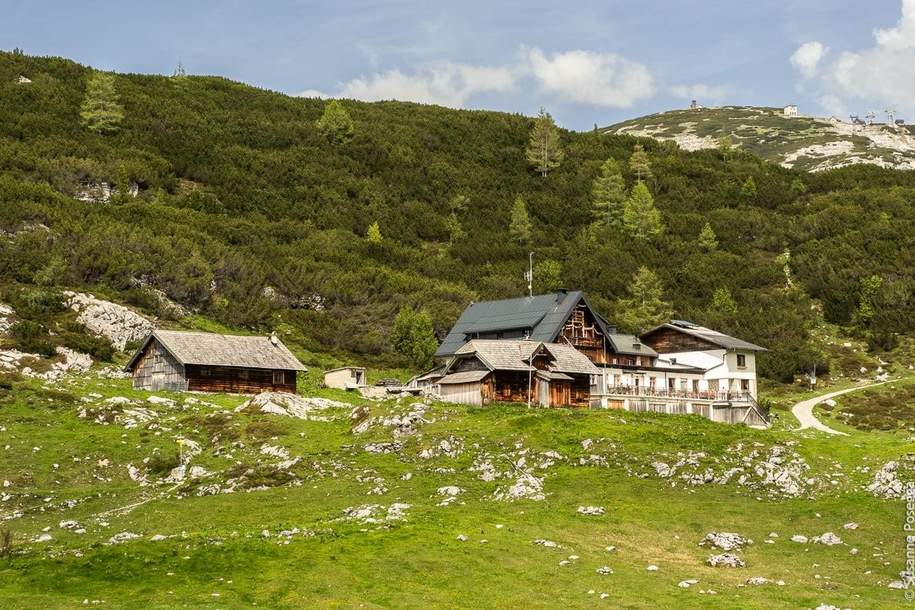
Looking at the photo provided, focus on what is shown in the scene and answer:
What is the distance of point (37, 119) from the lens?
13625 centimetres

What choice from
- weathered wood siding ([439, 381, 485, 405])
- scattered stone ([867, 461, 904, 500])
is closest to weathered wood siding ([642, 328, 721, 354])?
weathered wood siding ([439, 381, 485, 405])

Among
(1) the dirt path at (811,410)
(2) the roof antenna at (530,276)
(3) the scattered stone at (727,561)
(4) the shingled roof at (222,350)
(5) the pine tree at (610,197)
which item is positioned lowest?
(3) the scattered stone at (727,561)

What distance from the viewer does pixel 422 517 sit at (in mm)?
39188

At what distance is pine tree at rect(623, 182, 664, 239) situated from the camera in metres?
141

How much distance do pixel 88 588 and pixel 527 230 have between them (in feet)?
376

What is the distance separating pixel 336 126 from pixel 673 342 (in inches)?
3841

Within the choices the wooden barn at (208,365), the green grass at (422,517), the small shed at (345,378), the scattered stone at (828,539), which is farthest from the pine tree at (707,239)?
the scattered stone at (828,539)

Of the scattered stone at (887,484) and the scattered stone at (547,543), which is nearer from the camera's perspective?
the scattered stone at (547,543)

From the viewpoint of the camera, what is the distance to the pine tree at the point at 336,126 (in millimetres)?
166375

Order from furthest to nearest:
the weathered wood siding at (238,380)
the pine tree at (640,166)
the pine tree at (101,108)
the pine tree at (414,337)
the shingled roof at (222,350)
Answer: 1. the pine tree at (640,166)
2. the pine tree at (101,108)
3. the pine tree at (414,337)
4. the weathered wood siding at (238,380)
5. the shingled roof at (222,350)

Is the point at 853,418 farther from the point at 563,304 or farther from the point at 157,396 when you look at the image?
the point at 157,396

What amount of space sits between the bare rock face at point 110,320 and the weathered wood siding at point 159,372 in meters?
7.10

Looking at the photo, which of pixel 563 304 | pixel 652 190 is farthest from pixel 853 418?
pixel 652 190

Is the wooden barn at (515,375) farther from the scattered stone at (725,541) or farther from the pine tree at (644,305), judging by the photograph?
the pine tree at (644,305)
